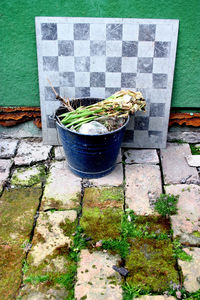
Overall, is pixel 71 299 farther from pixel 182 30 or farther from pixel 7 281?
pixel 182 30

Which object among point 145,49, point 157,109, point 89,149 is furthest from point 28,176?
point 145,49

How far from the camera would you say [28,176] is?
3604 millimetres

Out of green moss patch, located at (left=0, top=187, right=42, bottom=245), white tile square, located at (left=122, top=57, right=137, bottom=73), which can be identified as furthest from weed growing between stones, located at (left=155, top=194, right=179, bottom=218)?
white tile square, located at (left=122, top=57, right=137, bottom=73)

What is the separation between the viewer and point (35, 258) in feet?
8.85

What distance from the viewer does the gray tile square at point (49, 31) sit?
3.50 meters

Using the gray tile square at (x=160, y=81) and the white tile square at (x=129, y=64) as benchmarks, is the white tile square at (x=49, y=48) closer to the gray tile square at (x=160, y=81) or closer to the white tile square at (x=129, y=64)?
the white tile square at (x=129, y=64)

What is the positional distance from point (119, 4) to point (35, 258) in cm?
262

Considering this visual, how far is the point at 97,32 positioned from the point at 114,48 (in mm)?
247

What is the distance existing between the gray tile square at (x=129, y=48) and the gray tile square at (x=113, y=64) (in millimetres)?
92

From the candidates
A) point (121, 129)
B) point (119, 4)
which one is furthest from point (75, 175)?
point (119, 4)

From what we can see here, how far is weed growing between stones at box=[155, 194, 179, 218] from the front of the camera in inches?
122

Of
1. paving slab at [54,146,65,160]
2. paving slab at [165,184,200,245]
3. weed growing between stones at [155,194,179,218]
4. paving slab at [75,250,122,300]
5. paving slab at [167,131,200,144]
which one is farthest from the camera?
paving slab at [167,131,200,144]

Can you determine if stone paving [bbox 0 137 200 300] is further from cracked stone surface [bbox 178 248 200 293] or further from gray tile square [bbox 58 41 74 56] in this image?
gray tile square [bbox 58 41 74 56]

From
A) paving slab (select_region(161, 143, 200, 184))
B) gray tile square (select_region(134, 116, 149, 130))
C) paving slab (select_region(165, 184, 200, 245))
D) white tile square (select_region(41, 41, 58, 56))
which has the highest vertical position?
white tile square (select_region(41, 41, 58, 56))
